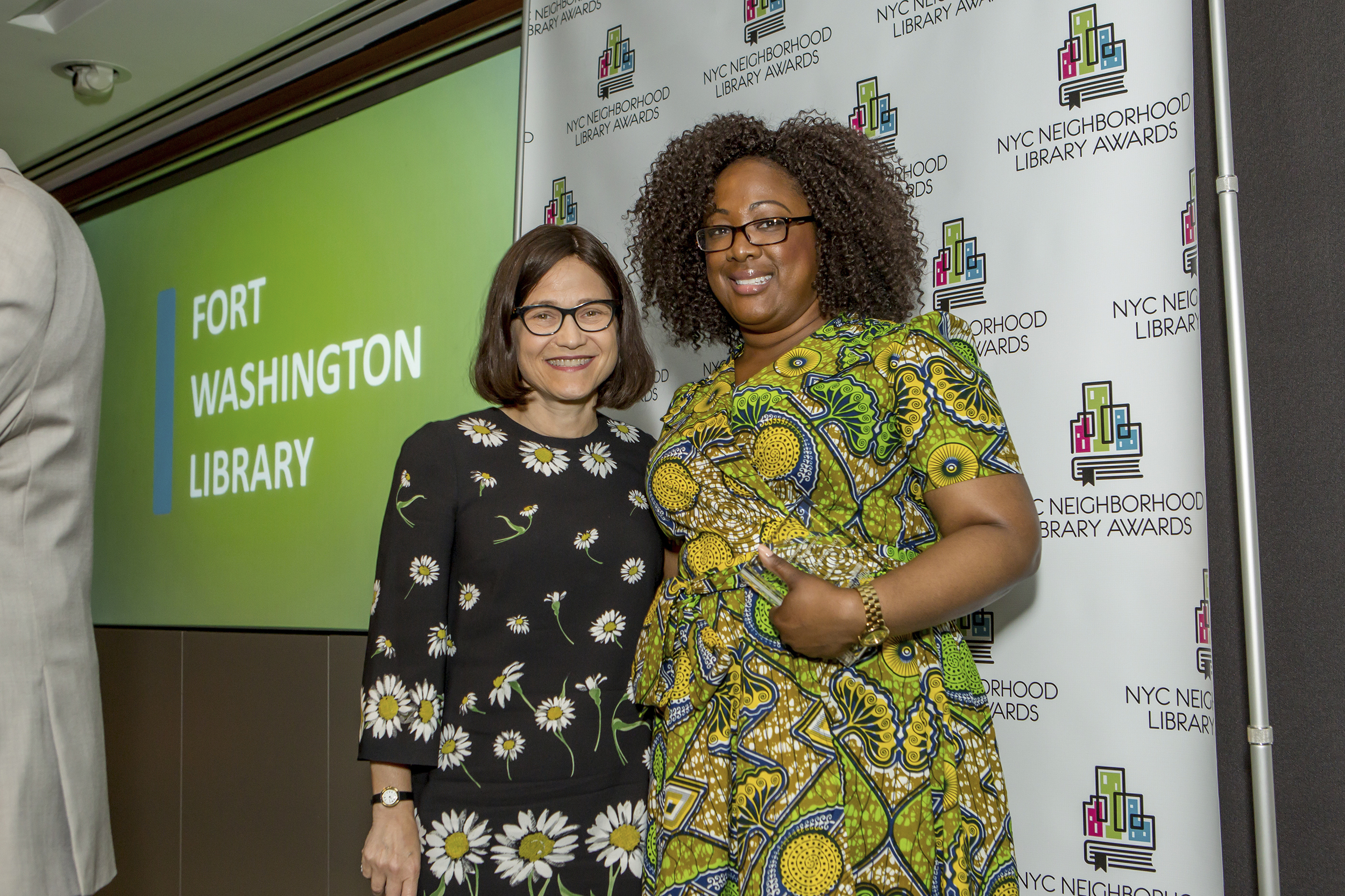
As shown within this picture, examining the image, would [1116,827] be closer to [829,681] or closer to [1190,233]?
[829,681]

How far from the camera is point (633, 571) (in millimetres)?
1663

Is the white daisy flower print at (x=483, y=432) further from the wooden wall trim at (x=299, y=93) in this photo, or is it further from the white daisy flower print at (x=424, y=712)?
Answer: the wooden wall trim at (x=299, y=93)

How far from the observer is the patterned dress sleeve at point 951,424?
131cm

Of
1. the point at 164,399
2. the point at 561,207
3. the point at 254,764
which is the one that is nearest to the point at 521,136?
the point at 561,207

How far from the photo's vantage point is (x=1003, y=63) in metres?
1.95

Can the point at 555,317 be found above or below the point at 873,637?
above

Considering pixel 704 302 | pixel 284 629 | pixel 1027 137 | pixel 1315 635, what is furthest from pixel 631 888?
pixel 284 629

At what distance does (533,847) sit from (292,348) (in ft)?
9.39

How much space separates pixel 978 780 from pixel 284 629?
112 inches

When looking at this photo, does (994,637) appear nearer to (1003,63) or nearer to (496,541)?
(496,541)

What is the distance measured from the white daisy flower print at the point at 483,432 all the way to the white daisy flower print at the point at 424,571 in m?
0.21

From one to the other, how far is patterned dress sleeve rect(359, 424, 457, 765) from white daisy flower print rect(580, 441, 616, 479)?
0.23m

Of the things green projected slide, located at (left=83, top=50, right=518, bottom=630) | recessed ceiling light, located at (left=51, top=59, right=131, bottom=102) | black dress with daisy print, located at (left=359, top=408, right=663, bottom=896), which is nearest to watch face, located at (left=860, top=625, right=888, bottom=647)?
black dress with daisy print, located at (left=359, top=408, right=663, bottom=896)

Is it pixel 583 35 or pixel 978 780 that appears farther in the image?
pixel 583 35
